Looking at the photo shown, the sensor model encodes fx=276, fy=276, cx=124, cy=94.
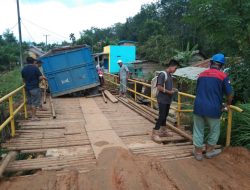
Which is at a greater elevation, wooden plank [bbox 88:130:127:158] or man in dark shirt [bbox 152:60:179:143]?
man in dark shirt [bbox 152:60:179:143]

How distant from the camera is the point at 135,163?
4.55 metres

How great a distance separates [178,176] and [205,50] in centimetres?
3466

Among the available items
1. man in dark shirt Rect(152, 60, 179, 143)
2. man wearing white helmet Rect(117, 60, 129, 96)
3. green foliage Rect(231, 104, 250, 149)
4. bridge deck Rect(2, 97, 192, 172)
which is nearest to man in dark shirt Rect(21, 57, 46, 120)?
bridge deck Rect(2, 97, 192, 172)

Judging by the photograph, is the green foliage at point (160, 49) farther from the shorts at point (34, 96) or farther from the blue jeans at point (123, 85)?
the shorts at point (34, 96)

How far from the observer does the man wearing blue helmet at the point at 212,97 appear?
4.47 m

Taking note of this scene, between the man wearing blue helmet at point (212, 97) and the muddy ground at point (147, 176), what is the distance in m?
0.42

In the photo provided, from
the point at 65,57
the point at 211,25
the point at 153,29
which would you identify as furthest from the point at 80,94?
the point at 153,29

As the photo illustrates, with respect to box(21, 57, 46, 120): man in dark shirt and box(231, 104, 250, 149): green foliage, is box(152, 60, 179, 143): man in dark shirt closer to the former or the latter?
box(231, 104, 250, 149): green foliage

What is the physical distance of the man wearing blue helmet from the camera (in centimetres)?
447

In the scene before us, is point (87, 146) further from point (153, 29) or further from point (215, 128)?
point (153, 29)

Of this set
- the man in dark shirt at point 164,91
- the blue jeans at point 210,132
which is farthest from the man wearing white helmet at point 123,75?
the blue jeans at point 210,132

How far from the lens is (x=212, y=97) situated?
14.8 feet

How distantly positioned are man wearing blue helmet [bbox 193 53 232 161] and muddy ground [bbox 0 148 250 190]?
42 centimetres

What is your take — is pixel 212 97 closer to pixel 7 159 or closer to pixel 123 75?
pixel 7 159
